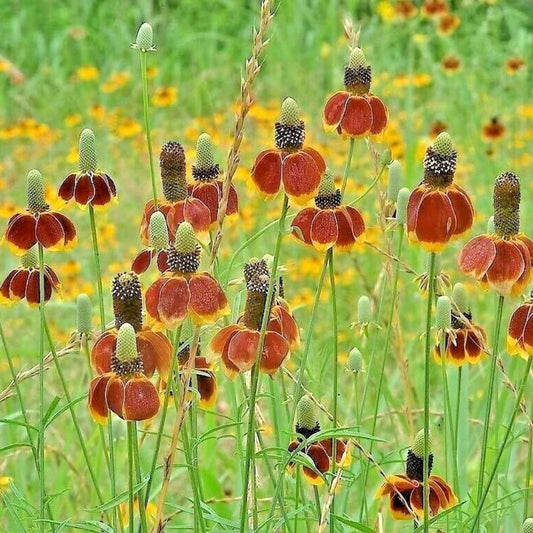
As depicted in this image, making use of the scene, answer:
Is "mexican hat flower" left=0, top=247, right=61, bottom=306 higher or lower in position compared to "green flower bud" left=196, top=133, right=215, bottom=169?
lower

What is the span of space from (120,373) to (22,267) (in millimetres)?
489

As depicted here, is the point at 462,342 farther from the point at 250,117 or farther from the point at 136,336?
the point at 250,117

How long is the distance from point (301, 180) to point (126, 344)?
0.28m

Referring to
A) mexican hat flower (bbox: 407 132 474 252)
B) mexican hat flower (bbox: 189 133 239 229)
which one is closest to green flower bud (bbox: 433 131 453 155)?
mexican hat flower (bbox: 407 132 474 252)

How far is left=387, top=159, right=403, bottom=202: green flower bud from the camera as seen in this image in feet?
5.58

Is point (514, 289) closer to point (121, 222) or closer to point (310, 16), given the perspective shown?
point (121, 222)

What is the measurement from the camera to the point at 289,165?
130 centimetres

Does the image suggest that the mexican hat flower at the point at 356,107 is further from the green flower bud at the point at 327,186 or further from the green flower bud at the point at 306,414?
the green flower bud at the point at 306,414

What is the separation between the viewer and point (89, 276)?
4320 mm

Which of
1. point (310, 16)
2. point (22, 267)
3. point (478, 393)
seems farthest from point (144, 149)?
point (22, 267)

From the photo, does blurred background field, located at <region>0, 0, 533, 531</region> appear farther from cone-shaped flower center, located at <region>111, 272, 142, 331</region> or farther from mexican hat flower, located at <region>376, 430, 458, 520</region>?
cone-shaped flower center, located at <region>111, 272, 142, 331</region>

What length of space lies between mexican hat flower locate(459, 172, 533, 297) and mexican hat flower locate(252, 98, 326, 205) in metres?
0.19

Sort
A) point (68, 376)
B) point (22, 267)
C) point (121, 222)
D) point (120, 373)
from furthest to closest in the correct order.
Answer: point (121, 222)
point (68, 376)
point (22, 267)
point (120, 373)

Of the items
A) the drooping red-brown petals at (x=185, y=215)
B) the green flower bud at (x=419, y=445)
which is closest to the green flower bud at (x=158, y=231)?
the drooping red-brown petals at (x=185, y=215)
